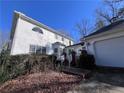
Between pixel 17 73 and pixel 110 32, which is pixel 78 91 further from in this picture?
pixel 110 32

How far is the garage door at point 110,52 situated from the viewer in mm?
8617

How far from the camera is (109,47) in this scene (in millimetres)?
9406

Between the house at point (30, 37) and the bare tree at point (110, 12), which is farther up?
the bare tree at point (110, 12)

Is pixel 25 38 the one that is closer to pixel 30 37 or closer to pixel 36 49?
pixel 30 37

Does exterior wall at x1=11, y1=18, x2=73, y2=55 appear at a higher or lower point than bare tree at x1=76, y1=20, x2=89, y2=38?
lower

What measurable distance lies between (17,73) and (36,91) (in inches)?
136

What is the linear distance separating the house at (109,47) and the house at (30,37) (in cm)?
802

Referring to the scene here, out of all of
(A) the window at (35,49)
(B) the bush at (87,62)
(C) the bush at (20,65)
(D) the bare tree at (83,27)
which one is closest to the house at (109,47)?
(B) the bush at (87,62)

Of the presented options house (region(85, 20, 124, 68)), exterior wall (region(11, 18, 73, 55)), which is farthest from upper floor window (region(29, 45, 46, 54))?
house (region(85, 20, 124, 68))

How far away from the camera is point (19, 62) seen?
8.27 metres

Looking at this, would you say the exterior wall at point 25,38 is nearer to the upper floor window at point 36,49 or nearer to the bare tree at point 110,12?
the upper floor window at point 36,49

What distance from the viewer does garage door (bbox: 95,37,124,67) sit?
28.3 feet

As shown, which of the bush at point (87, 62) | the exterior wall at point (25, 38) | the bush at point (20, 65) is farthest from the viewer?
the exterior wall at point (25, 38)

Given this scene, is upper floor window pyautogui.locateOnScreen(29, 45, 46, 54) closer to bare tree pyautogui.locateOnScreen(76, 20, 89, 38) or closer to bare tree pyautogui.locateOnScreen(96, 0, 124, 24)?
bare tree pyautogui.locateOnScreen(96, 0, 124, 24)
